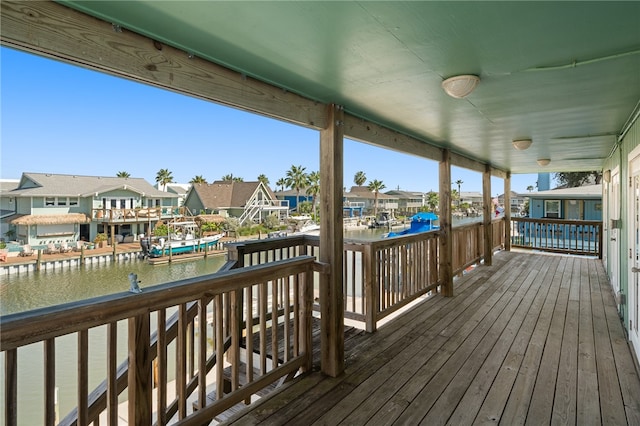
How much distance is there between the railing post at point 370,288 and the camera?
12.0ft

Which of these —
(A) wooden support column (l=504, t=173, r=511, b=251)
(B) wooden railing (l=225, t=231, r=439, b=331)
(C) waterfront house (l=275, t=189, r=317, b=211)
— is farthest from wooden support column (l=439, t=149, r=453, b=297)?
(C) waterfront house (l=275, t=189, r=317, b=211)

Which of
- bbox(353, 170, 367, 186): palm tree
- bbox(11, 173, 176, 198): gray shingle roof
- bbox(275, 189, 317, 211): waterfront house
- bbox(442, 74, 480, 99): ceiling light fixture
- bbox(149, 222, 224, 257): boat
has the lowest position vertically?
bbox(149, 222, 224, 257): boat

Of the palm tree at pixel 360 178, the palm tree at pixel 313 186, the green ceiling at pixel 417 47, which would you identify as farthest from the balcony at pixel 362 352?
the palm tree at pixel 360 178

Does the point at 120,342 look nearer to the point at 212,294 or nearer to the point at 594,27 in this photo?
the point at 212,294

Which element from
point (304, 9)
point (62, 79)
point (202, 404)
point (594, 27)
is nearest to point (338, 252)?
point (202, 404)

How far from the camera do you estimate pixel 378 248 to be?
3.83 m

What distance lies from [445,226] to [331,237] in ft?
9.90

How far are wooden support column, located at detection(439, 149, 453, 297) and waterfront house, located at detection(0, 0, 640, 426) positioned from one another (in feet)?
1.80

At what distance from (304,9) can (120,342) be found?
11097 millimetres

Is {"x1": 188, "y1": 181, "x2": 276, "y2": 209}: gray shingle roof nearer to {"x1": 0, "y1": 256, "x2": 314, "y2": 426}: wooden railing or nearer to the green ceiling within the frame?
{"x1": 0, "y1": 256, "x2": 314, "y2": 426}: wooden railing

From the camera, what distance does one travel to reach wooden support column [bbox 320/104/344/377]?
2756mm

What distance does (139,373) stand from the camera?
66.6 inches

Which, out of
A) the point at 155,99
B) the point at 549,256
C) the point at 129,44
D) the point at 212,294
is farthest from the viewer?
the point at 155,99

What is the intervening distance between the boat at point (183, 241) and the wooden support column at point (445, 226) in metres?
14.7
